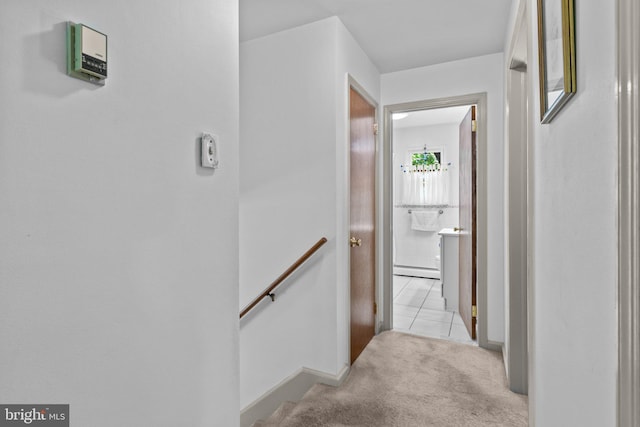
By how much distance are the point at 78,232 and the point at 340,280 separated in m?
1.70

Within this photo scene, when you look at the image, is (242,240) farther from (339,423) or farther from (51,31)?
(51,31)

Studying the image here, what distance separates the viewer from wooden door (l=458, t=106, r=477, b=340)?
2.94 meters

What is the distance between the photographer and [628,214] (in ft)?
1.64

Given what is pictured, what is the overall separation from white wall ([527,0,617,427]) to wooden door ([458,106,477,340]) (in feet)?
6.05

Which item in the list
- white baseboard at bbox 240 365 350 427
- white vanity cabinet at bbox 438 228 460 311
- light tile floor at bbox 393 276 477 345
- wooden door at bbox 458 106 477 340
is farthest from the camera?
white vanity cabinet at bbox 438 228 460 311

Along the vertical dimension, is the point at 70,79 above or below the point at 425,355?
above

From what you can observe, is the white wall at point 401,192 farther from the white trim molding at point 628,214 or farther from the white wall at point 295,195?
the white trim molding at point 628,214

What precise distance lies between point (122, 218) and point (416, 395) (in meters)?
1.97

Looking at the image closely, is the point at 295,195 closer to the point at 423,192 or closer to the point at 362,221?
the point at 362,221

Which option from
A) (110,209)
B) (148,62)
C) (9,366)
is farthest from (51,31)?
(9,366)

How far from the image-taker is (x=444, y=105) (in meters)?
2.96

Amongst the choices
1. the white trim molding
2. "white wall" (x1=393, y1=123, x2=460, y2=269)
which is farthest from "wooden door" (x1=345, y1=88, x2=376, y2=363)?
"white wall" (x1=393, y1=123, x2=460, y2=269)

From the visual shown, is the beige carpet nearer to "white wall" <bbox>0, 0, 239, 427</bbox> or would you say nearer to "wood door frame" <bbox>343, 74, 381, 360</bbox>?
"wood door frame" <bbox>343, 74, 381, 360</bbox>

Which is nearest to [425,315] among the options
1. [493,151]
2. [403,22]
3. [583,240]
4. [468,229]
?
[468,229]
